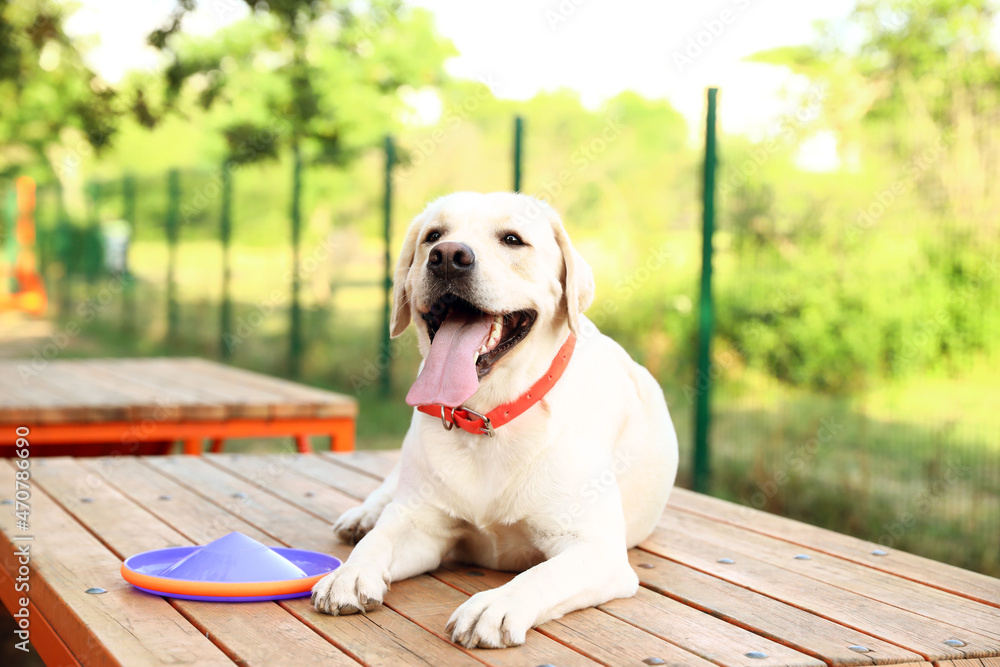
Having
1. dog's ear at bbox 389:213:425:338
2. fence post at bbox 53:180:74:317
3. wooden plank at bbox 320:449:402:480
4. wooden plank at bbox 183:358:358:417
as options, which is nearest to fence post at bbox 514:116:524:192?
wooden plank at bbox 183:358:358:417

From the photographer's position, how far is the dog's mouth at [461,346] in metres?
2.27

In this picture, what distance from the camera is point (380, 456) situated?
4.21 meters

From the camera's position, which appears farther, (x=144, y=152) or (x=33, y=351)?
(x=144, y=152)

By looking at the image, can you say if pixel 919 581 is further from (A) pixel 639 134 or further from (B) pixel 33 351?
(B) pixel 33 351

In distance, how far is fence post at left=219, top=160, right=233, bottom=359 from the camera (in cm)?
1149

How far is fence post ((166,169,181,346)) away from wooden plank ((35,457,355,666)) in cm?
987

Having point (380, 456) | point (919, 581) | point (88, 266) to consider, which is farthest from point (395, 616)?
point (88, 266)

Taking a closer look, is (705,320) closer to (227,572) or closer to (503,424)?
(503,424)

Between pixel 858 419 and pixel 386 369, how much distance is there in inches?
180

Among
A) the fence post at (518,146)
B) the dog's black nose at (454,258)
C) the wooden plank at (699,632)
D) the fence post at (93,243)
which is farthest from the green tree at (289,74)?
the fence post at (93,243)

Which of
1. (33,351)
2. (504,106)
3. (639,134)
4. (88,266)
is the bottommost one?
(33,351)

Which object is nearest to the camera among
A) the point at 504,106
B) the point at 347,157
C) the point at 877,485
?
the point at 877,485

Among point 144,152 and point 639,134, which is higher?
point 144,152

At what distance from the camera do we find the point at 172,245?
13.6 m
